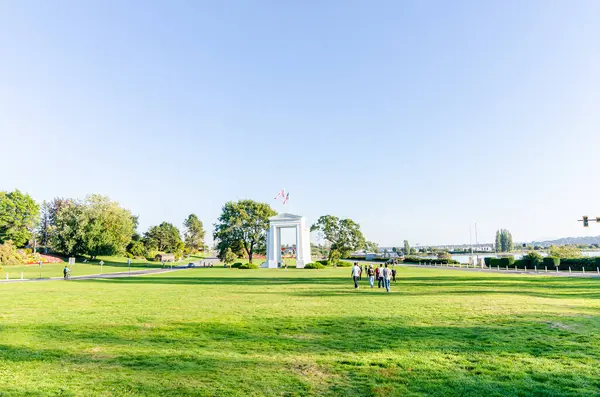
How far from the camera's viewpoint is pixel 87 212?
245ft

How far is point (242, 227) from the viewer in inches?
3098

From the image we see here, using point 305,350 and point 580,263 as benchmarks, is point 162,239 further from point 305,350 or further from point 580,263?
point 305,350

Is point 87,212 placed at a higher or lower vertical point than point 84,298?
→ higher

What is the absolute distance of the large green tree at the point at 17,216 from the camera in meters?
72.2

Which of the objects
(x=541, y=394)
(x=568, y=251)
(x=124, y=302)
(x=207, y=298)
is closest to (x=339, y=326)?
(x=541, y=394)

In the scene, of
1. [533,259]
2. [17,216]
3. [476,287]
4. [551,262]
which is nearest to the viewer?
[476,287]

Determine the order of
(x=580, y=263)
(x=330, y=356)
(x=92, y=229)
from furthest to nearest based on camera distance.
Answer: (x=92, y=229) → (x=580, y=263) → (x=330, y=356)

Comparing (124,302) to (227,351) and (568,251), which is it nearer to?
(227,351)

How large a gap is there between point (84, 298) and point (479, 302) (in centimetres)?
2037

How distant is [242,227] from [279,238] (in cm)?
1794

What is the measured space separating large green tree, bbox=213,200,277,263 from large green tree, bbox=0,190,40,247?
3833 cm

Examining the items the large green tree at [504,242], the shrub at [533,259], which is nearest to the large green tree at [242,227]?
the shrub at [533,259]

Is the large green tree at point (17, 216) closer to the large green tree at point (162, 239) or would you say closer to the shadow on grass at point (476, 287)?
the large green tree at point (162, 239)

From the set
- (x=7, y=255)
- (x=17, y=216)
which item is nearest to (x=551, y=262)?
(x=7, y=255)
